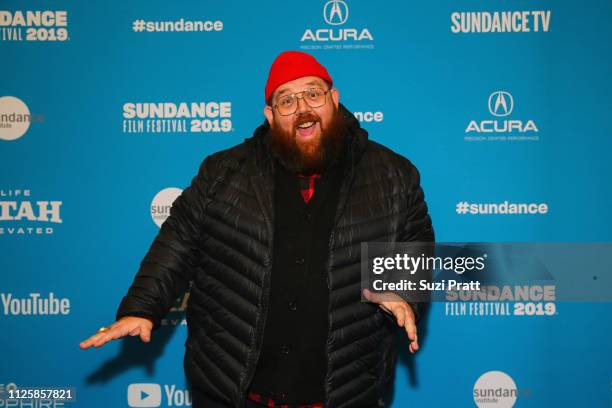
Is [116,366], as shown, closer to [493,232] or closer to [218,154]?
[218,154]

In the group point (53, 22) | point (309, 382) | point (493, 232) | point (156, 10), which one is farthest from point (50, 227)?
point (493, 232)

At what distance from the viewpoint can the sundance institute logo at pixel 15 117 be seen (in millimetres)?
2439

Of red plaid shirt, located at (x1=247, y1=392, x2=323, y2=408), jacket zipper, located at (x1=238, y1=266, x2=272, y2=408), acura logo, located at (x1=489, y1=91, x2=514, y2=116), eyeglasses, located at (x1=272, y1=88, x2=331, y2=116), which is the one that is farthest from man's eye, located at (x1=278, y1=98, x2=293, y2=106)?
acura logo, located at (x1=489, y1=91, x2=514, y2=116)

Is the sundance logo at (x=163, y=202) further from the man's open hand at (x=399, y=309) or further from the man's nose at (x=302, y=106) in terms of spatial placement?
the man's open hand at (x=399, y=309)

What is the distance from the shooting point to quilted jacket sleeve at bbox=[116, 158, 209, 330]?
1685 mm

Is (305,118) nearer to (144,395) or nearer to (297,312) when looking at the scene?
(297,312)

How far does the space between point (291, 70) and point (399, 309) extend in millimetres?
884

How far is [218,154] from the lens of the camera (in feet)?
6.29

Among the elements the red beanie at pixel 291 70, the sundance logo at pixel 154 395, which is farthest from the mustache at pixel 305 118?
the sundance logo at pixel 154 395

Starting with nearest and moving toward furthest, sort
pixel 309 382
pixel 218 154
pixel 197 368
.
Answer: pixel 309 382 → pixel 197 368 → pixel 218 154

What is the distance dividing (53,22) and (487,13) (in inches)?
78.8

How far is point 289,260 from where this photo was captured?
167 centimetres

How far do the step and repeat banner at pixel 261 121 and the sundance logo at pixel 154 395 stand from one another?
0.09ft

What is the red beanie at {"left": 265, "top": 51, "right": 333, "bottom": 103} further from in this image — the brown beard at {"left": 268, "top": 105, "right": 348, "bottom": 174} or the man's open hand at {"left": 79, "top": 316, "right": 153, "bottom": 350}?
the man's open hand at {"left": 79, "top": 316, "right": 153, "bottom": 350}
